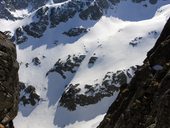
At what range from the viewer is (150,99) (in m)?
50.7

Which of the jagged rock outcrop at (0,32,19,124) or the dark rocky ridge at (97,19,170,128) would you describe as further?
the jagged rock outcrop at (0,32,19,124)

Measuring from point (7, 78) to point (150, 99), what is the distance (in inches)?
808

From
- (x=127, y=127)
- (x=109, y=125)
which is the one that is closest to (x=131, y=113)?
(x=127, y=127)

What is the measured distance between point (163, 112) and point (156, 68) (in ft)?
101

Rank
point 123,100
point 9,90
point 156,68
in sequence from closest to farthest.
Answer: point 9,90, point 156,68, point 123,100

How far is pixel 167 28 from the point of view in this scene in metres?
69.9

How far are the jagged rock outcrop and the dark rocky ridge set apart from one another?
9.83m

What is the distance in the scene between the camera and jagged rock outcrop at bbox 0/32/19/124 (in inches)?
1310

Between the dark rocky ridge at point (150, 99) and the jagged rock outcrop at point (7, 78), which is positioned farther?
the jagged rock outcrop at point (7, 78)

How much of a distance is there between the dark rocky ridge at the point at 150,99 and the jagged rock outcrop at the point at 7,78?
983 centimetres

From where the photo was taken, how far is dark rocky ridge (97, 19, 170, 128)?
99.5 ft

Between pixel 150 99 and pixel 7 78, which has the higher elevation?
pixel 150 99

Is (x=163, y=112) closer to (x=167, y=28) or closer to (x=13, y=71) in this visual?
(x=13, y=71)

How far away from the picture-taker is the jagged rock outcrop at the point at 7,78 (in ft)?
109
